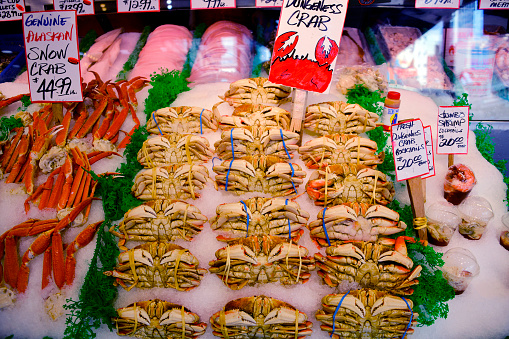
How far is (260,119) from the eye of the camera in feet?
10.00

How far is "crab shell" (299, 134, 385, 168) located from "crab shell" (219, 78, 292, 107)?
70 centimetres

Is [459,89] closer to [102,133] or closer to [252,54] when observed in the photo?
[252,54]

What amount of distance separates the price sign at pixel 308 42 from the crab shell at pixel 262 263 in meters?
1.17

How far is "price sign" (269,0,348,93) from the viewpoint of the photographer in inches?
97.4

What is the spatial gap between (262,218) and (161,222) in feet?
2.25

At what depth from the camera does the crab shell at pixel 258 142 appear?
111 inches

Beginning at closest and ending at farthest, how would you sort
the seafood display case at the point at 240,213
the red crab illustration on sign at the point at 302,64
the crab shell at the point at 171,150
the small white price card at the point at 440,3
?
the seafood display case at the point at 240,213 < the red crab illustration on sign at the point at 302,64 < the crab shell at the point at 171,150 < the small white price card at the point at 440,3

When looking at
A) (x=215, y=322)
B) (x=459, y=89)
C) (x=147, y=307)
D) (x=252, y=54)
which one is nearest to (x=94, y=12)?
(x=252, y=54)

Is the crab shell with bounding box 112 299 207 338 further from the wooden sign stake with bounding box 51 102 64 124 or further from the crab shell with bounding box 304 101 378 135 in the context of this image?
the wooden sign stake with bounding box 51 102 64 124

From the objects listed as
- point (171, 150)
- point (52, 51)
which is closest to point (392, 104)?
point (171, 150)

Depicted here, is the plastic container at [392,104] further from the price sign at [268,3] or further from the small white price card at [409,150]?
the price sign at [268,3]

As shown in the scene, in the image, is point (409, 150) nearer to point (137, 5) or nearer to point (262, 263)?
point (262, 263)

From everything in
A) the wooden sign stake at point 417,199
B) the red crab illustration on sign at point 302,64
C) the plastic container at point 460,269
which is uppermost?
the red crab illustration on sign at point 302,64

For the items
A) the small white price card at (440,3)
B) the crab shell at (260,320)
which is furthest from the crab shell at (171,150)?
the small white price card at (440,3)
